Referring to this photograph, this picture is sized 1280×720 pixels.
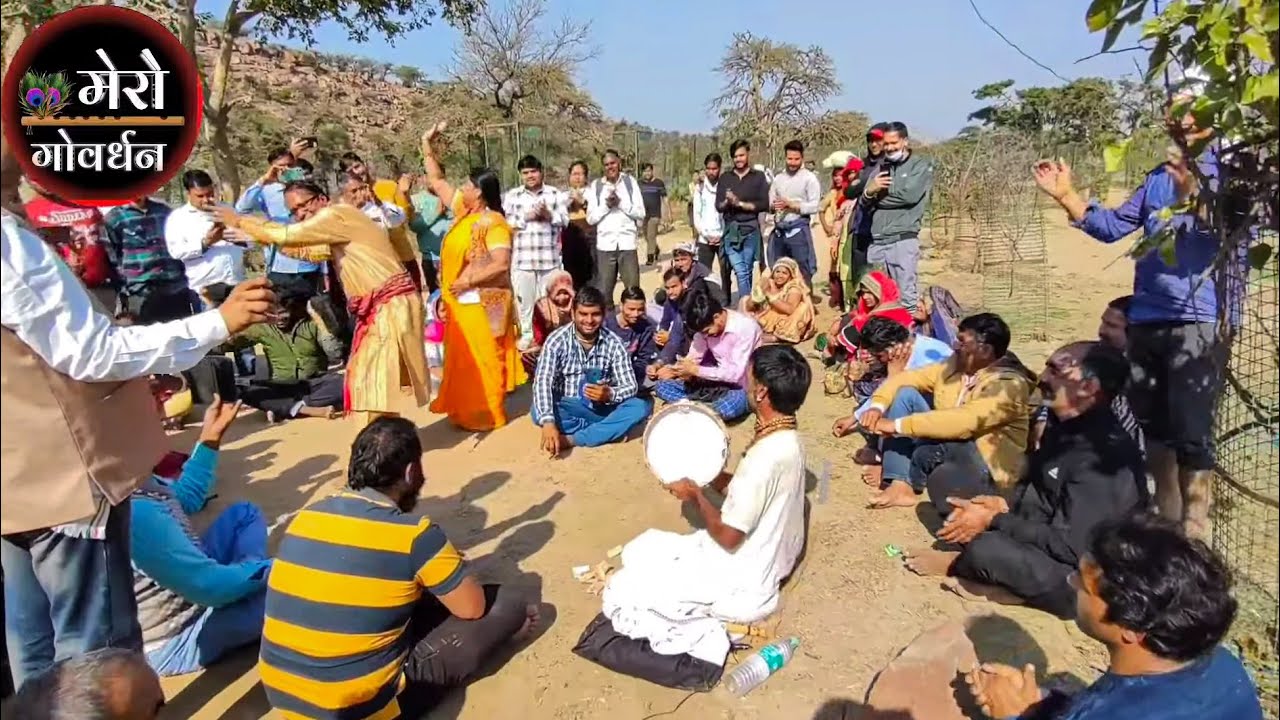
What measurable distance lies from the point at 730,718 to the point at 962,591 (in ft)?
4.29

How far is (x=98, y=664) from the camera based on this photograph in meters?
1.82

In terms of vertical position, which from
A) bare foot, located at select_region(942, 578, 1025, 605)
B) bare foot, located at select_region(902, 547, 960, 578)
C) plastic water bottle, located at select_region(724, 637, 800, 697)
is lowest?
plastic water bottle, located at select_region(724, 637, 800, 697)

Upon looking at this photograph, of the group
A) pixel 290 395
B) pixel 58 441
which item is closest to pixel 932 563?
pixel 58 441

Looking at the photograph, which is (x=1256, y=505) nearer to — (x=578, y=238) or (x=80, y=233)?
(x=578, y=238)

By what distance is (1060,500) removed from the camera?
129 inches

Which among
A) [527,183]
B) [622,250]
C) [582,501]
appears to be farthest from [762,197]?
[582,501]

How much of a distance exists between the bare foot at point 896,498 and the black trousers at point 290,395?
4194 mm

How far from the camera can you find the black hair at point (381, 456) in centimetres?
257

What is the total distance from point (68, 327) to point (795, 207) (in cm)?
702

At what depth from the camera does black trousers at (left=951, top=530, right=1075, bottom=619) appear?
321cm

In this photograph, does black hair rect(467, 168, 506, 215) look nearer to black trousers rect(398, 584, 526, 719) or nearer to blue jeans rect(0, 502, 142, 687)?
black trousers rect(398, 584, 526, 719)

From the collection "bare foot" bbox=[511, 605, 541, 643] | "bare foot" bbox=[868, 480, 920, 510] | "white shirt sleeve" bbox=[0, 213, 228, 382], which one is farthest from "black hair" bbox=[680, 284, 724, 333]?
"white shirt sleeve" bbox=[0, 213, 228, 382]

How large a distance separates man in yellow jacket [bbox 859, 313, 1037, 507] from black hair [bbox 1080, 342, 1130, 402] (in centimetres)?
59

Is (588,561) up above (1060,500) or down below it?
below
